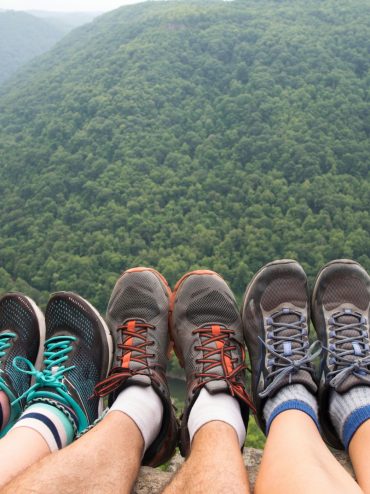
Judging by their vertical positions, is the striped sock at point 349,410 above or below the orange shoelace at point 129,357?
below

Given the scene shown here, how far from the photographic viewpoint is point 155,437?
6.82ft

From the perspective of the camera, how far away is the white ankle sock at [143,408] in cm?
194

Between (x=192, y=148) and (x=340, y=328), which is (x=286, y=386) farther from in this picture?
(x=192, y=148)

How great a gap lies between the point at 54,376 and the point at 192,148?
178ft

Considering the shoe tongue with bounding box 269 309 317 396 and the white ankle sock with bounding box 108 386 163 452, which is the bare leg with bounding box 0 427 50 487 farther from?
the shoe tongue with bounding box 269 309 317 396

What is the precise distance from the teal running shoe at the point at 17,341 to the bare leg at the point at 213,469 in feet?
3.15

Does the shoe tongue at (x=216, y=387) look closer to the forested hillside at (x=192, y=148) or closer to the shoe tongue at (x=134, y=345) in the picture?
the shoe tongue at (x=134, y=345)

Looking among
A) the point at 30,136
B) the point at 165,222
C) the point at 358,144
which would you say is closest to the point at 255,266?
the point at 165,222

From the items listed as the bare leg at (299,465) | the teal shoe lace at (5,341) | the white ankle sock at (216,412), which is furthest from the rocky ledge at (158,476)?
the teal shoe lace at (5,341)

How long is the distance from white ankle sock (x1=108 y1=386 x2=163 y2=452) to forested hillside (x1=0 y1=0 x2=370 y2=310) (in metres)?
27.1

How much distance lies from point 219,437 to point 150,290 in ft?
3.96

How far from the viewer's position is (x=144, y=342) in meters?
2.54

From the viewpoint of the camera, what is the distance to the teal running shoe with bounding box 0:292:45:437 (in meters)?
2.23

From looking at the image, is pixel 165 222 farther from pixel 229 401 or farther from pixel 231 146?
pixel 229 401
